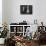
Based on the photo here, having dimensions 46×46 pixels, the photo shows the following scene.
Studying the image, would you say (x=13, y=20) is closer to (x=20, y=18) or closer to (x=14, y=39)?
(x=20, y=18)

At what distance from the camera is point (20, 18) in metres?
6.41

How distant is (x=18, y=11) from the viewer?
6406mm

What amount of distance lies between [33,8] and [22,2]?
1.89 ft

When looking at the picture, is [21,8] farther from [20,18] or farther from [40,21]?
[40,21]

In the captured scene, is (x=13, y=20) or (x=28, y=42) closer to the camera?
(x=28, y=42)

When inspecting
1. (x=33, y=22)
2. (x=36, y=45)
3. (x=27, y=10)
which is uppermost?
(x=27, y=10)

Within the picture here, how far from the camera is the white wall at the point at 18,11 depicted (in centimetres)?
637

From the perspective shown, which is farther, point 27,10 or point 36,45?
point 27,10

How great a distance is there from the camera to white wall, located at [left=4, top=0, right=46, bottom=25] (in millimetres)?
6367

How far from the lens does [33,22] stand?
639 centimetres

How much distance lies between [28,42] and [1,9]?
3447 mm

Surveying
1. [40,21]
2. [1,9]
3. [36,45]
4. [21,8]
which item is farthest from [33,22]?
[36,45]

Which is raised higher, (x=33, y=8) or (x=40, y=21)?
(x=33, y=8)

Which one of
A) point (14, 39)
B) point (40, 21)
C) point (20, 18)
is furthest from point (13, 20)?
point (14, 39)
